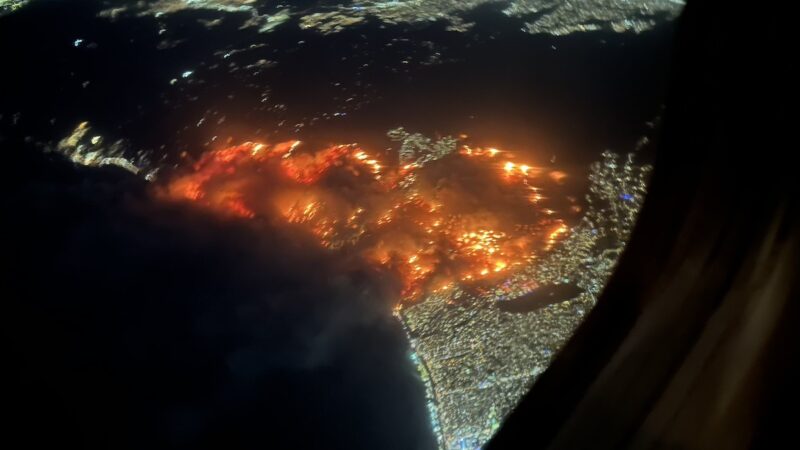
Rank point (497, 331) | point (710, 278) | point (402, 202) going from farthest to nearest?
1. point (402, 202)
2. point (497, 331)
3. point (710, 278)

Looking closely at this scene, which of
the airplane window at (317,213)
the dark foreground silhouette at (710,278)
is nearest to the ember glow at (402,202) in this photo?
the airplane window at (317,213)

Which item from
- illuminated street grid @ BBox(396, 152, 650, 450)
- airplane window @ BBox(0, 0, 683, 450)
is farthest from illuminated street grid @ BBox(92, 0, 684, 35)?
illuminated street grid @ BBox(396, 152, 650, 450)

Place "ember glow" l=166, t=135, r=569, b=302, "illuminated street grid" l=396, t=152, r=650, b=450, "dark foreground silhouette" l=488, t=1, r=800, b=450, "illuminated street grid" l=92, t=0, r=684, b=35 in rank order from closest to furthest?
"dark foreground silhouette" l=488, t=1, r=800, b=450, "illuminated street grid" l=396, t=152, r=650, b=450, "ember glow" l=166, t=135, r=569, b=302, "illuminated street grid" l=92, t=0, r=684, b=35

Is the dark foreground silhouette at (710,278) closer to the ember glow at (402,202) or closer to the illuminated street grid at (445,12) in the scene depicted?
the ember glow at (402,202)

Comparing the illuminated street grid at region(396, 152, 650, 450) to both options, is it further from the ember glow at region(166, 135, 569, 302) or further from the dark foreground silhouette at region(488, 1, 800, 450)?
the dark foreground silhouette at region(488, 1, 800, 450)

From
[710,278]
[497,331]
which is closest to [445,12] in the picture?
[497,331]

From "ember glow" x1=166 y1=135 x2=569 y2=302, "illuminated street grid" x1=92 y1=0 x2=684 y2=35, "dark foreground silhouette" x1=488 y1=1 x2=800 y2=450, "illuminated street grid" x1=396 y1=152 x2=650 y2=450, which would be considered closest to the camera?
"dark foreground silhouette" x1=488 y1=1 x2=800 y2=450

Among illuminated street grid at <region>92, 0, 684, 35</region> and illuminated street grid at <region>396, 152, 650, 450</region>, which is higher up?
illuminated street grid at <region>92, 0, 684, 35</region>

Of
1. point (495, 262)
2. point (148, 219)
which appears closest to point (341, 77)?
point (148, 219)

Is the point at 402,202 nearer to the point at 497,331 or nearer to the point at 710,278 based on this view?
the point at 497,331

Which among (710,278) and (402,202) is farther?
(402,202)
